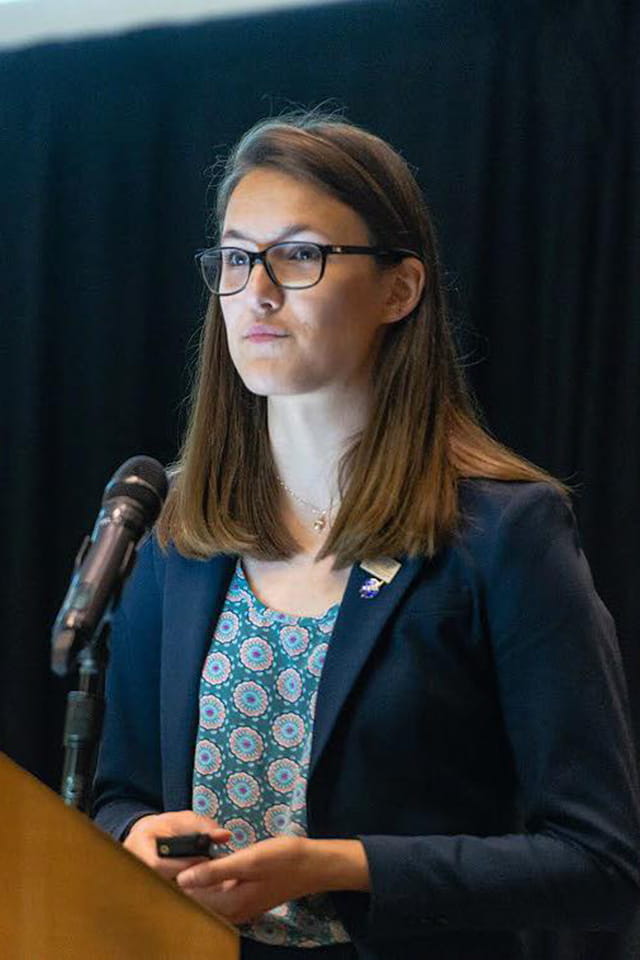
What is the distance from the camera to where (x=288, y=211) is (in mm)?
1706

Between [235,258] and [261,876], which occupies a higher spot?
[235,258]

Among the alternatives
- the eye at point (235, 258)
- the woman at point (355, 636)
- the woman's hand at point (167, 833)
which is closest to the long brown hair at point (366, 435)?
the woman at point (355, 636)

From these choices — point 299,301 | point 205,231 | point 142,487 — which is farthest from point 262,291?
point 205,231

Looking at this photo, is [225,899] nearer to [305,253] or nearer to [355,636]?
[355,636]

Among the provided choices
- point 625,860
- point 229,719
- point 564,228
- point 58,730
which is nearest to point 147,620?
point 229,719

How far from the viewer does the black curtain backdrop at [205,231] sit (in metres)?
2.92

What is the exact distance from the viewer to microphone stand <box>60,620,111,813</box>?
3.95 feet

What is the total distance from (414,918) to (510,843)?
0.39 feet

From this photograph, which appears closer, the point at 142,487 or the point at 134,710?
the point at 142,487

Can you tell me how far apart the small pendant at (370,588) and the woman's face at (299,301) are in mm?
220

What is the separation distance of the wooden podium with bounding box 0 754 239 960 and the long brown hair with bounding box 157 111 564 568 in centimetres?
76

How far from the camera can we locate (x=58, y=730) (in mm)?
3396

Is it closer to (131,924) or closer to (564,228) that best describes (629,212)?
(564,228)

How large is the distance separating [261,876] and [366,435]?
0.55m
